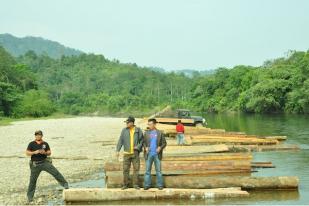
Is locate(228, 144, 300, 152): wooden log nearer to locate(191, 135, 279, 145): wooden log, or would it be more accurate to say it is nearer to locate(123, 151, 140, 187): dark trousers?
locate(191, 135, 279, 145): wooden log

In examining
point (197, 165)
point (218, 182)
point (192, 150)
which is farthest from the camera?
point (192, 150)

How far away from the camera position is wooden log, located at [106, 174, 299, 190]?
1520 centimetres

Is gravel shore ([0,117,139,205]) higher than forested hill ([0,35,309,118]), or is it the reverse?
forested hill ([0,35,309,118])

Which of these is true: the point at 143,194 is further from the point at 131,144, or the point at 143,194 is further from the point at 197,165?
the point at 197,165

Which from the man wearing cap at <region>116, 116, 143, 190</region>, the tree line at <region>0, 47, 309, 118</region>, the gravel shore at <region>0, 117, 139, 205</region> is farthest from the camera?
the tree line at <region>0, 47, 309, 118</region>

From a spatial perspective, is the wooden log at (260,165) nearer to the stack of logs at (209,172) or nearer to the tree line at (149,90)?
the stack of logs at (209,172)

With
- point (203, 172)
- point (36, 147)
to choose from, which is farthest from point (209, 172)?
point (36, 147)

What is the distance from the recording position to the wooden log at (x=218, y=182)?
1520cm

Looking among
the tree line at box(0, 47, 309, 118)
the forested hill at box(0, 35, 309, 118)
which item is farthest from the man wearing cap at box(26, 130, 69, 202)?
the forested hill at box(0, 35, 309, 118)

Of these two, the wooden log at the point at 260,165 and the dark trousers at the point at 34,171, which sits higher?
the dark trousers at the point at 34,171

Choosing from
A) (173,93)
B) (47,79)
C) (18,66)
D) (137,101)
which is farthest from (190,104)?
(47,79)

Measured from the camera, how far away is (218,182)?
49.9 feet

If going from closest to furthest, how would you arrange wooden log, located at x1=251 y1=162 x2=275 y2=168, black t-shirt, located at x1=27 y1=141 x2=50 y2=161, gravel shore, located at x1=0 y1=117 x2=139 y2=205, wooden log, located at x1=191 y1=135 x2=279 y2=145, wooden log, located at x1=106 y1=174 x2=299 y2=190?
1. black t-shirt, located at x1=27 y1=141 x2=50 y2=161
2. wooden log, located at x1=106 y1=174 x2=299 y2=190
3. gravel shore, located at x1=0 y1=117 x2=139 y2=205
4. wooden log, located at x1=251 y1=162 x2=275 y2=168
5. wooden log, located at x1=191 y1=135 x2=279 y2=145

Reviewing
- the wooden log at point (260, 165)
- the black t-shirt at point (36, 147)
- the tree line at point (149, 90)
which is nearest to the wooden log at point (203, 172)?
the wooden log at point (260, 165)
